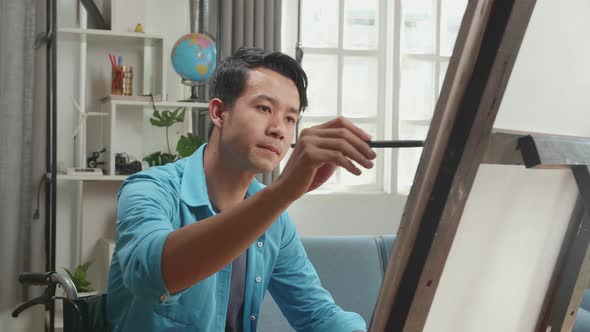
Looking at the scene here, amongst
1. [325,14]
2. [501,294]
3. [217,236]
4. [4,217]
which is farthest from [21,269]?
[501,294]

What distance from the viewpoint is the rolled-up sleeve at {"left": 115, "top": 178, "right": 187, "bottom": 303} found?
960 mm

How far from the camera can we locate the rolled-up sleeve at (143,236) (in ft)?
3.15

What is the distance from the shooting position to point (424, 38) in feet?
14.8

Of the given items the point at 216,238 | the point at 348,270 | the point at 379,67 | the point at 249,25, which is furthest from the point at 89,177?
the point at 216,238

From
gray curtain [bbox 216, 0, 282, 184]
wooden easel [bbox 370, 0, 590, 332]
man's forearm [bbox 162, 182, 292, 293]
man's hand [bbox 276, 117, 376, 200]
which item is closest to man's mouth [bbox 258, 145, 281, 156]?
man's forearm [bbox 162, 182, 292, 293]

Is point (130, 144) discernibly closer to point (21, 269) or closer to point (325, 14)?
point (21, 269)

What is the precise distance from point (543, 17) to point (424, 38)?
155 inches

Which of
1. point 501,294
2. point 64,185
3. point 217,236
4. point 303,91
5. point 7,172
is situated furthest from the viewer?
point 64,185

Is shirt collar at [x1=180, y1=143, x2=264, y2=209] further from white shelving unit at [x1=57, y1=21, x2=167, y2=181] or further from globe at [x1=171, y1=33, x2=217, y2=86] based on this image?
white shelving unit at [x1=57, y1=21, x2=167, y2=181]

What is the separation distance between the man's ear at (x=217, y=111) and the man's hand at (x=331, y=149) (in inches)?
25.4

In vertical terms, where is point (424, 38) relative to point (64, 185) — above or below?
above

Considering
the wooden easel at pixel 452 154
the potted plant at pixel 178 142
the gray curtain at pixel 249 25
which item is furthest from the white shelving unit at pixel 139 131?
the wooden easel at pixel 452 154

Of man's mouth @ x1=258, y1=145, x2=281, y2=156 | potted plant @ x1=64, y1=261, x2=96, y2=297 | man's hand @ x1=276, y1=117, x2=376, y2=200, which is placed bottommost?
potted plant @ x1=64, y1=261, x2=96, y2=297

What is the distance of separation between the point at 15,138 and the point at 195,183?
2080 mm
